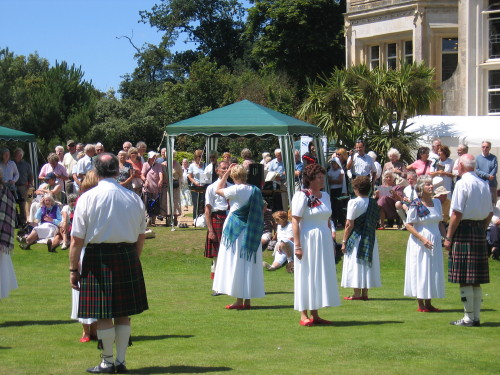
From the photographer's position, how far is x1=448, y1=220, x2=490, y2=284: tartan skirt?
1028 centimetres

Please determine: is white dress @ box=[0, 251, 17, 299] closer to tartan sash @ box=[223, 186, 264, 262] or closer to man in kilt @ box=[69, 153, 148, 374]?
man in kilt @ box=[69, 153, 148, 374]

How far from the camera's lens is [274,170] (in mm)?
21188

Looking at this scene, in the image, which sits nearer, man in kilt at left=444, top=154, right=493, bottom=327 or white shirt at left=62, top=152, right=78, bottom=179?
man in kilt at left=444, top=154, right=493, bottom=327

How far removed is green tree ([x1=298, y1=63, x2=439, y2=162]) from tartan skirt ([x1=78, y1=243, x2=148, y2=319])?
1807 cm

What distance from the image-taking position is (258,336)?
9.88 metres

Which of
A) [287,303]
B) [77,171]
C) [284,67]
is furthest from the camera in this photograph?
[284,67]

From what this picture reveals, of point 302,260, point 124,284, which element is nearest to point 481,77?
point 302,260

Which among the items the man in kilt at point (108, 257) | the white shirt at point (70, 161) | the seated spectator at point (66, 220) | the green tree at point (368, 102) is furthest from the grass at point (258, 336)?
the green tree at point (368, 102)

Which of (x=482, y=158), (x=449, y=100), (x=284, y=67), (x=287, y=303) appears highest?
(x=284, y=67)

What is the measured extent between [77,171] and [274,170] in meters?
4.67

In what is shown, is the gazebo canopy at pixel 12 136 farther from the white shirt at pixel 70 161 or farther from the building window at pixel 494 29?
the building window at pixel 494 29

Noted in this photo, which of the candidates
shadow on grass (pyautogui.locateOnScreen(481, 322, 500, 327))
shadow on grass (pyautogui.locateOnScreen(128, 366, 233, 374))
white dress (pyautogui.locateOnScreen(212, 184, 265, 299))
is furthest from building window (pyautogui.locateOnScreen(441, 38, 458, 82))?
shadow on grass (pyautogui.locateOnScreen(128, 366, 233, 374))

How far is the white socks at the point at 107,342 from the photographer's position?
779 cm

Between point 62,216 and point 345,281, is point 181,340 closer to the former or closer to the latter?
point 345,281
